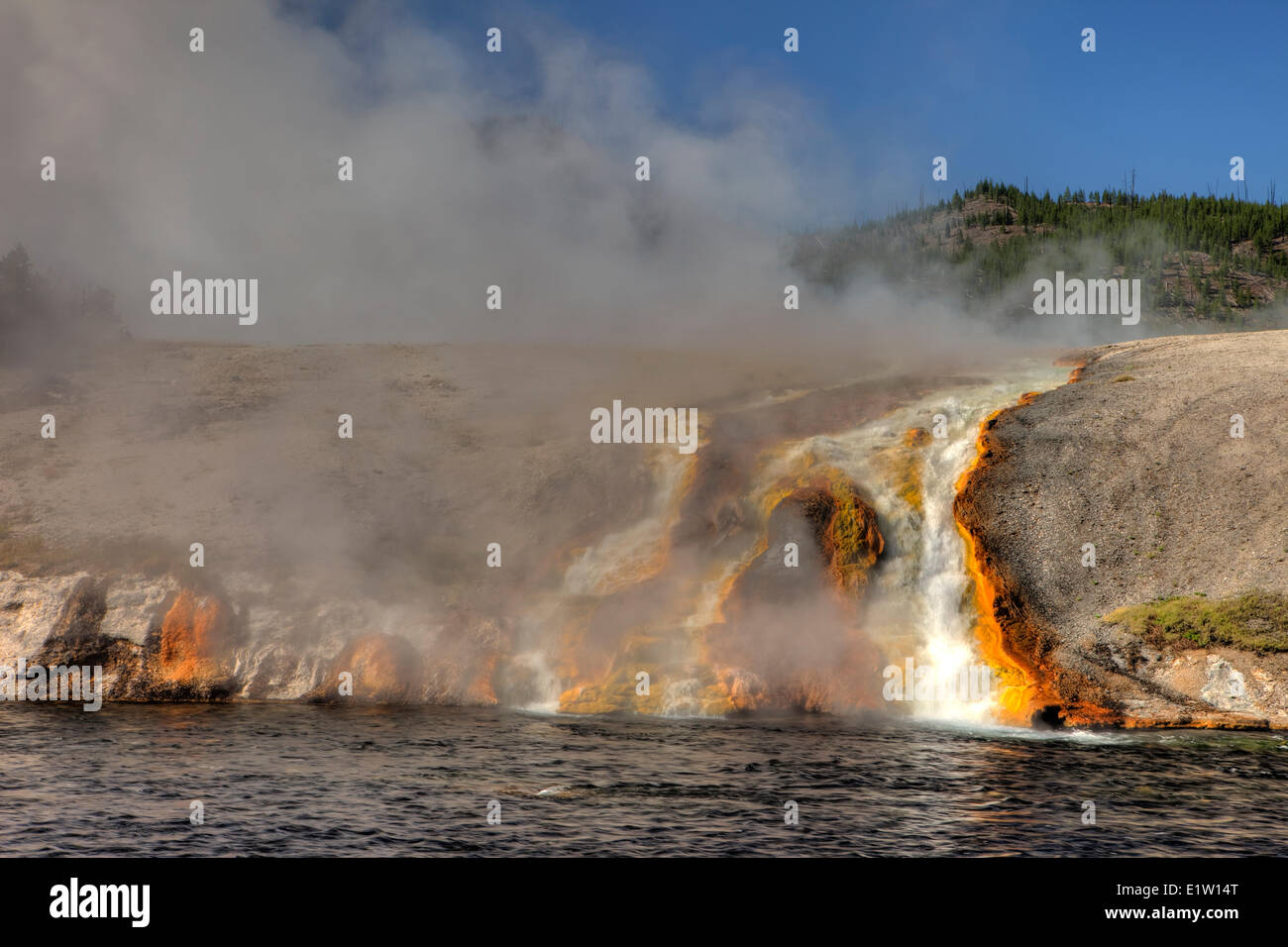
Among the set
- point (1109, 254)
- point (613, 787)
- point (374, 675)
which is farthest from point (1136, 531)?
point (1109, 254)

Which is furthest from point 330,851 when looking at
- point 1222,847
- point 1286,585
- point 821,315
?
point 821,315

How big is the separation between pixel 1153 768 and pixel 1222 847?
523 cm

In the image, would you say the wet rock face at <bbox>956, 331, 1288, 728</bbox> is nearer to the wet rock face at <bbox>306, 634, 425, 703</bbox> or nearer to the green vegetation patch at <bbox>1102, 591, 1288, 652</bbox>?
the green vegetation patch at <bbox>1102, 591, 1288, 652</bbox>

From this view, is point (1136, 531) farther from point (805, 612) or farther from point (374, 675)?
point (374, 675)

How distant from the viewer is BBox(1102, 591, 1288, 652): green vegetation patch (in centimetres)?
2466

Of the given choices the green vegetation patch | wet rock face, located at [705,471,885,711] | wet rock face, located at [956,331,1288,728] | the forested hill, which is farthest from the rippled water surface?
the forested hill

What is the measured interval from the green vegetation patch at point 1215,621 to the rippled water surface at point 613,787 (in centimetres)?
308

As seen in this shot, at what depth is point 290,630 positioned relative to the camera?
27.8m

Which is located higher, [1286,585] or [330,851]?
[1286,585]

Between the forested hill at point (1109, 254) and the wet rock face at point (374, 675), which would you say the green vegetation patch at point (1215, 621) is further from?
the forested hill at point (1109, 254)

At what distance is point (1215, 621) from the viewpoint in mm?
25141

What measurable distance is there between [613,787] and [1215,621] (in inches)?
661

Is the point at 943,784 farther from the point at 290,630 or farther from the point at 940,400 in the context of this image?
the point at 940,400

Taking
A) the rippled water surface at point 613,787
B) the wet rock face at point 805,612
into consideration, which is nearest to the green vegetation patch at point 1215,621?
the rippled water surface at point 613,787
